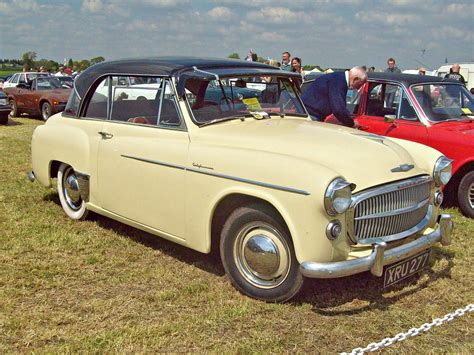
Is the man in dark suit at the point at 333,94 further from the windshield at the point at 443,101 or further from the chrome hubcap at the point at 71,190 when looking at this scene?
the chrome hubcap at the point at 71,190

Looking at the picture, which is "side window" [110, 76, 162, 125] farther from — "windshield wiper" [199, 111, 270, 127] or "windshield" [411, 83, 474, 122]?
"windshield" [411, 83, 474, 122]

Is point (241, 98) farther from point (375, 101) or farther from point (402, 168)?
point (375, 101)

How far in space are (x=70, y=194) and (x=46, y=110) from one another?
37.7 ft

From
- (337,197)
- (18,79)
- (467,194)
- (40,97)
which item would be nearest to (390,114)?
(467,194)

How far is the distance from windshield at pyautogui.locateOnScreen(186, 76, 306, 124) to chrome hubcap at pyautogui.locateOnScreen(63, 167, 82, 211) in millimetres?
1797

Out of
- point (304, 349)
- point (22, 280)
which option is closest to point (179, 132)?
point (22, 280)

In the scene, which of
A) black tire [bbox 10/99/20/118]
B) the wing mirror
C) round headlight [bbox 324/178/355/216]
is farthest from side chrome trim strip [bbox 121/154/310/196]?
black tire [bbox 10/99/20/118]

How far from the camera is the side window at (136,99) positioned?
14.8ft

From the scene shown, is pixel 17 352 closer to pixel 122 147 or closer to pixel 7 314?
pixel 7 314

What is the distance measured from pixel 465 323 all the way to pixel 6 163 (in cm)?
790

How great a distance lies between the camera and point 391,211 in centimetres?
360

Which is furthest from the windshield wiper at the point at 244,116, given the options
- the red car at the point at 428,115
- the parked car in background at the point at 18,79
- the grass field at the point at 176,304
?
the parked car in background at the point at 18,79

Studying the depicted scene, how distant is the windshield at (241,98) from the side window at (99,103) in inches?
45.6

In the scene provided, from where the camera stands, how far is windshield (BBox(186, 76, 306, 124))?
4.32 metres
